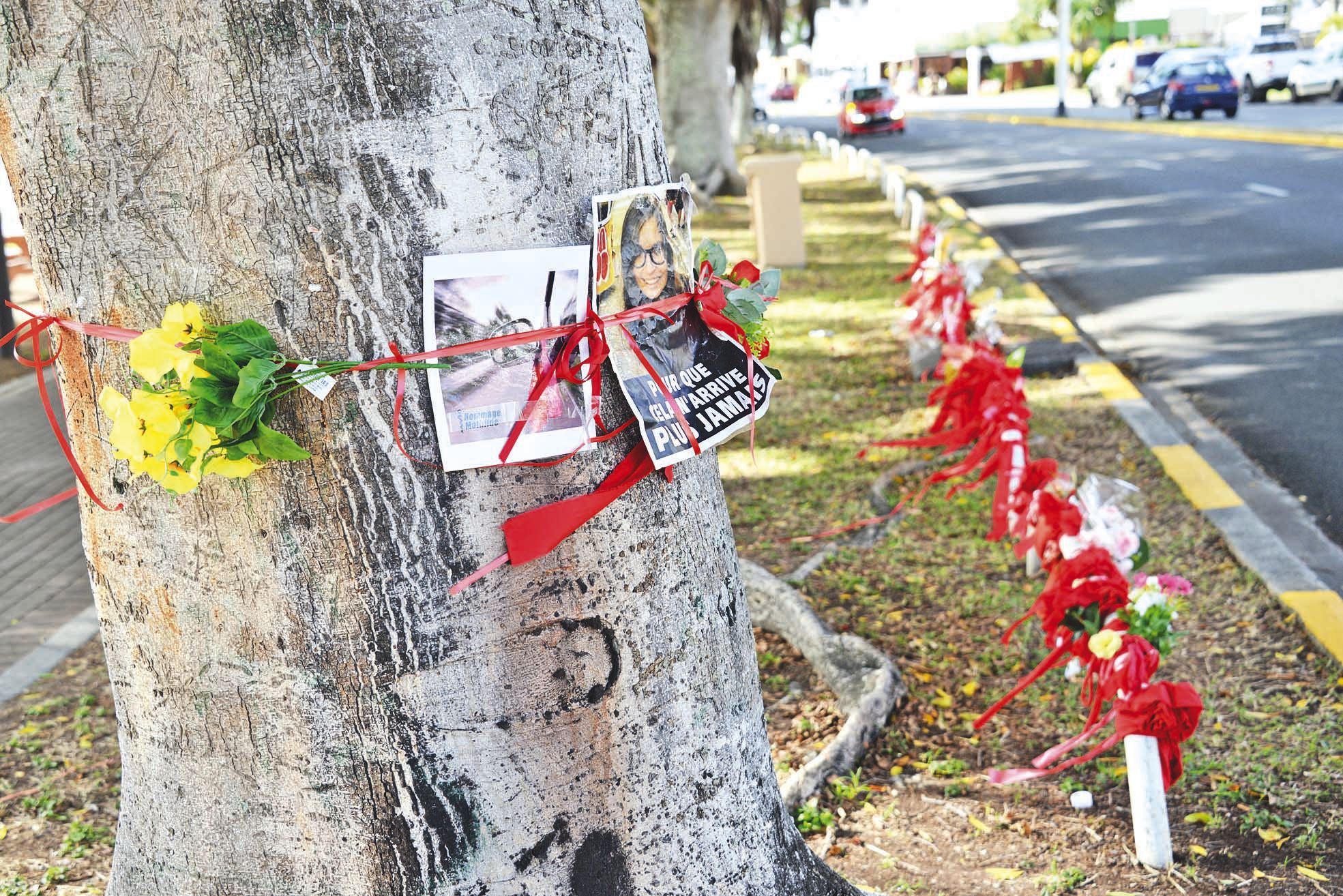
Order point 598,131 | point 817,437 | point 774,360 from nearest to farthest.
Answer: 1. point 598,131
2. point 817,437
3. point 774,360

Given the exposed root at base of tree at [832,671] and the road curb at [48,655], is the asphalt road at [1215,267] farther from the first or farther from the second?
the road curb at [48,655]

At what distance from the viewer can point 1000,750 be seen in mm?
3414

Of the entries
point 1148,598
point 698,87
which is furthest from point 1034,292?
point 698,87

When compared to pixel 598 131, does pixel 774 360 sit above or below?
below

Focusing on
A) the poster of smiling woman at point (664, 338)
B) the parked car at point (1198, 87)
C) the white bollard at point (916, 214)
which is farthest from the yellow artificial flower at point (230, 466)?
the parked car at point (1198, 87)

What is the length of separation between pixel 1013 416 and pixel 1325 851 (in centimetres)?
212

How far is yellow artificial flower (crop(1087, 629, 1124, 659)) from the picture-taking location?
293 centimetres

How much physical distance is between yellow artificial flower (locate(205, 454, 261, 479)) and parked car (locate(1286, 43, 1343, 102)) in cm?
3140

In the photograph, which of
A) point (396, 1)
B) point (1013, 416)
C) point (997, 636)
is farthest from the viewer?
point (1013, 416)

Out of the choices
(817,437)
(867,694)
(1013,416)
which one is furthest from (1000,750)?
(817,437)

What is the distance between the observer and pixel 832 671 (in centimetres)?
381

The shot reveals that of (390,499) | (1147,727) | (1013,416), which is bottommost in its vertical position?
(1147,727)

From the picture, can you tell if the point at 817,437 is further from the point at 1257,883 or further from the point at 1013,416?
the point at 1257,883

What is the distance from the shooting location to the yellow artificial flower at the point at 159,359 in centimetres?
159
